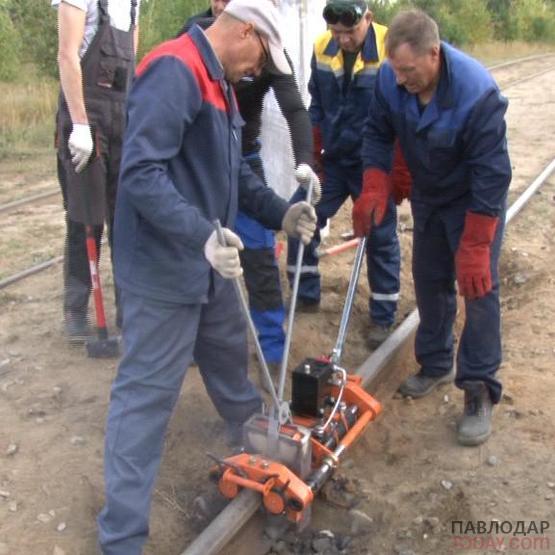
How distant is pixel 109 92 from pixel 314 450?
8.12 ft

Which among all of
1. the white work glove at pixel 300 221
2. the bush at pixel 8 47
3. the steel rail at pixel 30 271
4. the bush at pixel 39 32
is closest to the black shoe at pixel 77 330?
the steel rail at pixel 30 271

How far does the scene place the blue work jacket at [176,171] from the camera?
2746 millimetres

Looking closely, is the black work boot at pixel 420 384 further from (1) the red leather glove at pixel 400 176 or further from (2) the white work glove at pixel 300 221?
(2) the white work glove at pixel 300 221

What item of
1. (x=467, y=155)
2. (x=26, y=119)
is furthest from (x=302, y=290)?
(x=26, y=119)

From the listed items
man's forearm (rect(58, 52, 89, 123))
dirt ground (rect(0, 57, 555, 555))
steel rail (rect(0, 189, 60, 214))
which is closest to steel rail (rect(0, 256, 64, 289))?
dirt ground (rect(0, 57, 555, 555))

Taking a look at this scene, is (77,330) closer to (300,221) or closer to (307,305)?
(307,305)

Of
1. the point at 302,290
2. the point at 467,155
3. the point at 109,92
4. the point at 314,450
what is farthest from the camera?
the point at 302,290

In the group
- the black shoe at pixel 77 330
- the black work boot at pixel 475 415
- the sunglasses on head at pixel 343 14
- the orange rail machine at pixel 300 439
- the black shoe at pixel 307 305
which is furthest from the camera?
the black shoe at pixel 307 305

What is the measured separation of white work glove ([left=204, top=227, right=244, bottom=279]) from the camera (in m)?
2.79

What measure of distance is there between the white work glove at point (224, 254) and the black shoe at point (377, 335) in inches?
106

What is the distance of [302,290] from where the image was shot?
5730 mm

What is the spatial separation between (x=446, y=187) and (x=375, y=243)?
4.18 feet

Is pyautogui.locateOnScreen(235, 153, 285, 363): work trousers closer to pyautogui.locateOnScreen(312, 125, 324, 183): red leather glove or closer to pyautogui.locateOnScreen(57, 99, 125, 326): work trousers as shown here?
pyautogui.locateOnScreen(312, 125, 324, 183): red leather glove

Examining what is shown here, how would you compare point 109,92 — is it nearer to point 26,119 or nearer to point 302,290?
point 302,290
